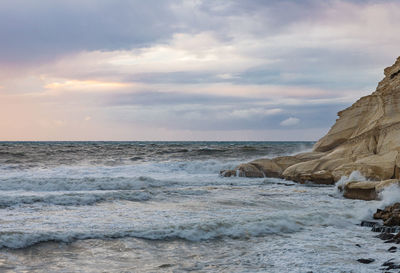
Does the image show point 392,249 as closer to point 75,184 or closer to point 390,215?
point 390,215

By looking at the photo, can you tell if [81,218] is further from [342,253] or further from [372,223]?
[372,223]

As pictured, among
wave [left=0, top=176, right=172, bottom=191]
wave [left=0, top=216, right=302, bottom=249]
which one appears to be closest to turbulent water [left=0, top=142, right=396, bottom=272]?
wave [left=0, top=216, right=302, bottom=249]

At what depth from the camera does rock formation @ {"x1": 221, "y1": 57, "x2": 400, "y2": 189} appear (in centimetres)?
1467

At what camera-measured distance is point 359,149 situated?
1722 centimetres

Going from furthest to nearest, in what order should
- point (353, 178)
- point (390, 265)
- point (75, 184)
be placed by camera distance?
point (75, 184)
point (353, 178)
point (390, 265)

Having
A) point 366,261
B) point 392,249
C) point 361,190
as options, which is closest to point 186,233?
point 366,261

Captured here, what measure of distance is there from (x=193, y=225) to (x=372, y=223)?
4124 millimetres

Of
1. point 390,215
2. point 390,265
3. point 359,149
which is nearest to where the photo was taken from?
point 390,265

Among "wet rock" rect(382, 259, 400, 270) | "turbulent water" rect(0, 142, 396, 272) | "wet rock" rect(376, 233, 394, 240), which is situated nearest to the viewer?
"wet rock" rect(382, 259, 400, 270)

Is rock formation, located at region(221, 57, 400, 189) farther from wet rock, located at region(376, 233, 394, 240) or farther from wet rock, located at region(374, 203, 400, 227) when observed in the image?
wet rock, located at region(376, 233, 394, 240)

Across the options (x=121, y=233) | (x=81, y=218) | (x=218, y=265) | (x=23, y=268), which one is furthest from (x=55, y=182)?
(x=218, y=265)

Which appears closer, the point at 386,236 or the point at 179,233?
the point at 386,236

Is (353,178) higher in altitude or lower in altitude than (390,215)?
higher

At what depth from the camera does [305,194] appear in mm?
14117
